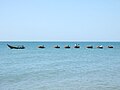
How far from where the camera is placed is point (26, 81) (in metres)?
28.4

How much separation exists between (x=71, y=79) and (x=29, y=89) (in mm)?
6491

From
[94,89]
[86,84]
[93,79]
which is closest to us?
[94,89]

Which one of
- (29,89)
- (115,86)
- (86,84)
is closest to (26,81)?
(29,89)

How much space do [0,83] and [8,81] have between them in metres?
1.37

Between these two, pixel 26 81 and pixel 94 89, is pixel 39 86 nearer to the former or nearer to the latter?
pixel 26 81

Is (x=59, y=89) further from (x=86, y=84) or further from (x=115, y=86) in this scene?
(x=115, y=86)

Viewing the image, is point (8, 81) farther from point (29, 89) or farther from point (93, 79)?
point (93, 79)

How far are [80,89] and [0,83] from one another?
7.63 metres

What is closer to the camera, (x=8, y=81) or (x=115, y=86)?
(x=115, y=86)

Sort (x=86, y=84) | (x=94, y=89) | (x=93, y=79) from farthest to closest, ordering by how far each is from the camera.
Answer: (x=93, y=79), (x=86, y=84), (x=94, y=89)

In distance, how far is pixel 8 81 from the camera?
28.2m

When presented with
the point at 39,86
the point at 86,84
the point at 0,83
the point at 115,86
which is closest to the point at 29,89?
the point at 39,86

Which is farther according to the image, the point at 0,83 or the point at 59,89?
the point at 0,83

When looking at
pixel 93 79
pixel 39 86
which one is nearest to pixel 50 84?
pixel 39 86
